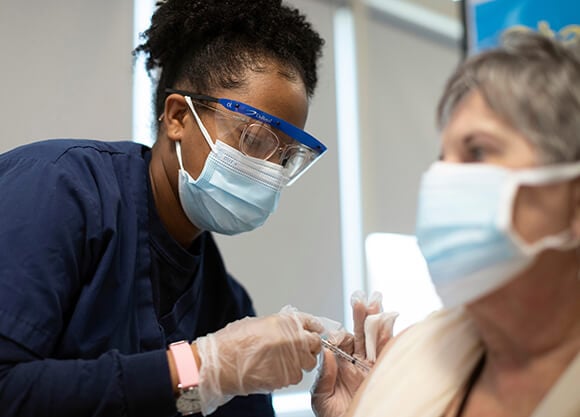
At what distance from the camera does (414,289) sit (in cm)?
228

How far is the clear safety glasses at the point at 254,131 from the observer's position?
56.1 inches

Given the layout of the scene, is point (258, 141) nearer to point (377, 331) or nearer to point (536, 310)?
point (377, 331)

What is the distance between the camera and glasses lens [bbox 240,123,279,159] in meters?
1.44

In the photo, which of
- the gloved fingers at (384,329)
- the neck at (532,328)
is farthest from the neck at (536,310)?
the gloved fingers at (384,329)

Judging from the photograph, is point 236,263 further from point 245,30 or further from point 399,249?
point 245,30

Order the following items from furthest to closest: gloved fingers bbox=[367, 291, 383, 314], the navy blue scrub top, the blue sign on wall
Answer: the blue sign on wall < gloved fingers bbox=[367, 291, 383, 314] < the navy blue scrub top

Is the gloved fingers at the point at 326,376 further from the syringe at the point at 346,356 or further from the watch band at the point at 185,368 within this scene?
the watch band at the point at 185,368

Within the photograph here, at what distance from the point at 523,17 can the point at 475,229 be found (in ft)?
4.09

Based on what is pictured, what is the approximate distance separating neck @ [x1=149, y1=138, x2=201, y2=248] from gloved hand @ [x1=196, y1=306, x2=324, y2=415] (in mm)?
367

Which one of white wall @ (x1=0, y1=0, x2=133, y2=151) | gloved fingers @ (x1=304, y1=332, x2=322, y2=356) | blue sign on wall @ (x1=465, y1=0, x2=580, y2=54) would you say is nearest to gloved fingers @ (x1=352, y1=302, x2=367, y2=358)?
gloved fingers @ (x1=304, y1=332, x2=322, y2=356)

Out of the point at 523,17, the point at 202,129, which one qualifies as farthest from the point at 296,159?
the point at 523,17

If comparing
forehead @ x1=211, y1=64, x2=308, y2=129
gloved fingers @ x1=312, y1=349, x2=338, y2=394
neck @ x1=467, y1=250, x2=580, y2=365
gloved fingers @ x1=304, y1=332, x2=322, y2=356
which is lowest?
gloved fingers @ x1=312, y1=349, x2=338, y2=394

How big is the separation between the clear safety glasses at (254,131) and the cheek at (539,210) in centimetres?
71

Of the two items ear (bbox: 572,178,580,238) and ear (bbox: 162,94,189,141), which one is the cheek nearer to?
ear (bbox: 572,178,580,238)
